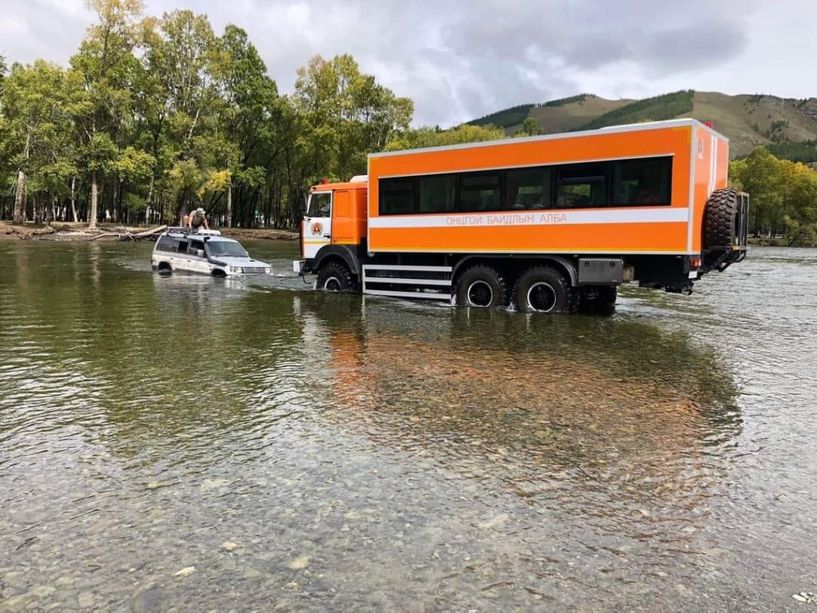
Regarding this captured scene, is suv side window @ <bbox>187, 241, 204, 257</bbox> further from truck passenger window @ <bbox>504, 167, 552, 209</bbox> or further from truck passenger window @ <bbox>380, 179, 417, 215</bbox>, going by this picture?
truck passenger window @ <bbox>504, 167, 552, 209</bbox>

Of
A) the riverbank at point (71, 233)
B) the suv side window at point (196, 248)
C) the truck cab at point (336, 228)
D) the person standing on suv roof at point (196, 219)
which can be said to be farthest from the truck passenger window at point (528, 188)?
the riverbank at point (71, 233)

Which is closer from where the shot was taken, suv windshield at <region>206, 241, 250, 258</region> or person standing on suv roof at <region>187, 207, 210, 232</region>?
suv windshield at <region>206, 241, 250, 258</region>

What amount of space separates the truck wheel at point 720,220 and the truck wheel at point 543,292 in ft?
9.50

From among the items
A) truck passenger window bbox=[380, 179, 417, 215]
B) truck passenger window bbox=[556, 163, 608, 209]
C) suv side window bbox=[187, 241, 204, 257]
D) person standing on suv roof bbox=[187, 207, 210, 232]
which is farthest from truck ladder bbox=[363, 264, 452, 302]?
person standing on suv roof bbox=[187, 207, 210, 232]

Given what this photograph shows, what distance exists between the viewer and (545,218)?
1365 cm

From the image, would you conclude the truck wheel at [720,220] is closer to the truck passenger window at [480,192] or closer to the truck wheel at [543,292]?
the truck wheel at [543,292]

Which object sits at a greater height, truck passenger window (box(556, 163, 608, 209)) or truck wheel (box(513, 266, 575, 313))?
truck passenger window (box(556, 163, 608, 209))

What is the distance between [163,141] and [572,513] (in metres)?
65.7

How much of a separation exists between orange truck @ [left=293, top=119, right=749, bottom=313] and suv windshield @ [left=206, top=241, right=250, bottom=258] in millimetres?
6857

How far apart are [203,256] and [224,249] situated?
787mm

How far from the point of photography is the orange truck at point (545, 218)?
12203mm

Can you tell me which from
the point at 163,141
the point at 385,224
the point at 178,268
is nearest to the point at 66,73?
the point at 163,141

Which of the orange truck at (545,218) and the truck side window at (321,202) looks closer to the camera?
the orange truck at (545,218)

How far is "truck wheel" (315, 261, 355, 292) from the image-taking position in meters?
17.8
